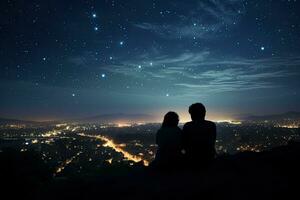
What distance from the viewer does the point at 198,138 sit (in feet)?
20.9

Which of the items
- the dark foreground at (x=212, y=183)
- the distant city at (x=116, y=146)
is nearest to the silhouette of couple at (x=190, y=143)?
the dark foreground at (x=212, y=183)

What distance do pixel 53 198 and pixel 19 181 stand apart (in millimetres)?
10927

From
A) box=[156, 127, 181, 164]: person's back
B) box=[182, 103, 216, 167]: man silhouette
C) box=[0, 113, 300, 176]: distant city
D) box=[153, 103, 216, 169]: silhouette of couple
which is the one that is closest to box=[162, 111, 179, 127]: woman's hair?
box=[153, 103, 216, 169]: silhouette of couple

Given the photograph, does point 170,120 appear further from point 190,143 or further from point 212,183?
point 212,183

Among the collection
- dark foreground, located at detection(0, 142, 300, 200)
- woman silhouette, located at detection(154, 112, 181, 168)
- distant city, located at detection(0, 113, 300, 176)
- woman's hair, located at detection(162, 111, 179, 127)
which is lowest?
distant city, located at detection(0, 113, 300, 176)

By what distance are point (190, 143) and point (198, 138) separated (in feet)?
0.84

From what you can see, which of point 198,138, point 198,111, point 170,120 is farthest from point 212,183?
point 170,120

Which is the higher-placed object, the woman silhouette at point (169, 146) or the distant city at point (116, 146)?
the woman silhouette at point (169, 146)

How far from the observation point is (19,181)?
49.1ft

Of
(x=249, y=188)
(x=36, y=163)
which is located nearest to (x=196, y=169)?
(x=249, y=188)

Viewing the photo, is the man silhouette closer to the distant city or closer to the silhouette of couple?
the silhouette of couple

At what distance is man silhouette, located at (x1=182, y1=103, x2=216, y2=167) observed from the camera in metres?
6.38

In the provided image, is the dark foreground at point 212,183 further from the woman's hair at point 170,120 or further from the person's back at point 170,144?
the woman's hair at point 170,120

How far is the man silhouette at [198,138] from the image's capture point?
20.9 feet
